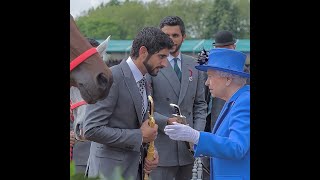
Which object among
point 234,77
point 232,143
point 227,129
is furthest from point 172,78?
point 232,143

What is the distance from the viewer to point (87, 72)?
2.54 metres

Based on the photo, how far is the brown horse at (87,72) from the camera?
8.27ft

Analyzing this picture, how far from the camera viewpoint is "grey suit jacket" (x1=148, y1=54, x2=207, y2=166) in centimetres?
463

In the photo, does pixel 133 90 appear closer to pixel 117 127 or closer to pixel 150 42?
pixel 117 127

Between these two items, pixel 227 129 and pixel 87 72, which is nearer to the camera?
pixel 87 72

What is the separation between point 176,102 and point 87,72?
7.40 feet

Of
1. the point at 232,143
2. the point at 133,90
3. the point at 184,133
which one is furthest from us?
the point at 133,90

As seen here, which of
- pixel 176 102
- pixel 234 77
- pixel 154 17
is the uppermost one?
pixel 234 77

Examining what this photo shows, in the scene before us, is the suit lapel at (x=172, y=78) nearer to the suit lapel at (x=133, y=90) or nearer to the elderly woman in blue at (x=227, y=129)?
the suit lapel at (x=133, y=90)

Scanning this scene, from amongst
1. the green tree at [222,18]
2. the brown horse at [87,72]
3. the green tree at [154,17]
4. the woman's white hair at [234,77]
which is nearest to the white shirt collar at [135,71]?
the woman's white hair at [234,77]

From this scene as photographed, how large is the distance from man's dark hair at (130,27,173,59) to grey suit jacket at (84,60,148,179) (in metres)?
0.17

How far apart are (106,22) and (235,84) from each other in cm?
5088
